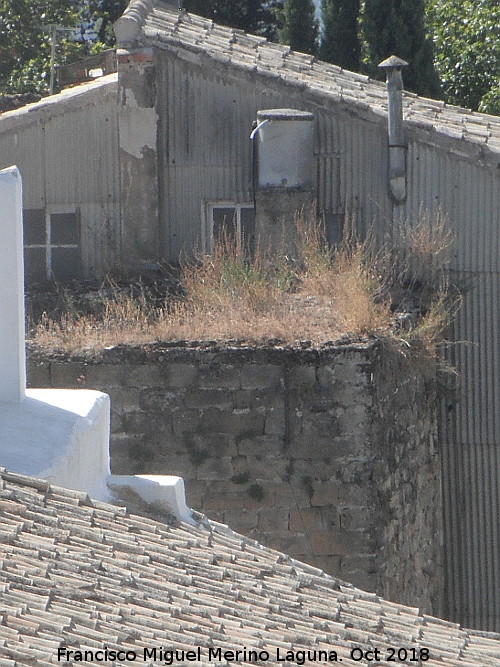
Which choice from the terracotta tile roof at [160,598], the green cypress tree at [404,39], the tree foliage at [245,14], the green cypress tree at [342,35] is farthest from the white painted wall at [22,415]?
the tree foliage at [245,14]

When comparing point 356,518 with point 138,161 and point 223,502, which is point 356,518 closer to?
point 223,502

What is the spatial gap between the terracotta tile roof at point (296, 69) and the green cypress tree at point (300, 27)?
37.5ft

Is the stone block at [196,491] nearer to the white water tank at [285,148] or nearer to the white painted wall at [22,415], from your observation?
the white painted wall at [22,415]

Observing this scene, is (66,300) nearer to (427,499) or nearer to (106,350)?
(106,350)

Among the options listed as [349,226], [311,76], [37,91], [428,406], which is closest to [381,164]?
[349,226]

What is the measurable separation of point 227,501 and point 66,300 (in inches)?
119

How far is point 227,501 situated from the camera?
32.1 ft

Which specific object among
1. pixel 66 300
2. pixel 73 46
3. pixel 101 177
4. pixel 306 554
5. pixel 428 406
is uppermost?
pixel 73 46

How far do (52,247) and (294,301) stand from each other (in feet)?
11.8

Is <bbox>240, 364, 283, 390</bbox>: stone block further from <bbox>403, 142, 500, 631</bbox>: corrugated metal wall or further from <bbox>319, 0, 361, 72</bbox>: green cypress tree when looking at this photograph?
<bbox>319, 0, 361, 72</bbox>: green cypress tree

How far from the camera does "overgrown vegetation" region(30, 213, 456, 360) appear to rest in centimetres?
1009

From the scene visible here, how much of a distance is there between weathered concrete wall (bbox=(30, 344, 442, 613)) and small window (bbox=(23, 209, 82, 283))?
350cm

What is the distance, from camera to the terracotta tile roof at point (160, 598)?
4258 mm

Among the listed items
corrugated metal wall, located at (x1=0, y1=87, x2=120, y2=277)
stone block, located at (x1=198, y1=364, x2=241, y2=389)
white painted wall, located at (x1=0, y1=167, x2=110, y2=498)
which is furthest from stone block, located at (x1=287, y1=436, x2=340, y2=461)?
corrugated metal wall, located at (x1=0, y1=87, x2=120, y2=277)
